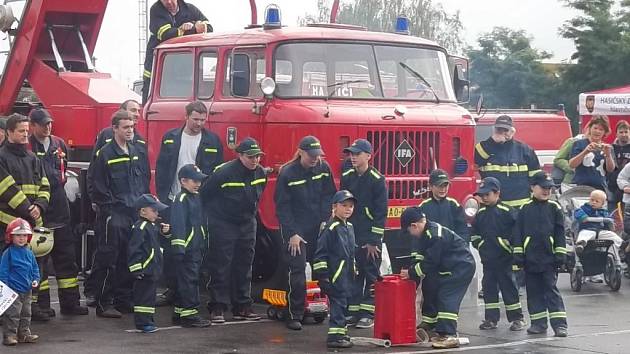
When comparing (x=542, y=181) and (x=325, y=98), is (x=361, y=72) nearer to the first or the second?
(x=325, y=98)

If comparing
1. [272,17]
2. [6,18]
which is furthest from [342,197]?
[6,18]

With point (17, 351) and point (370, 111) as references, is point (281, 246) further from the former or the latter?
point (17, 351)

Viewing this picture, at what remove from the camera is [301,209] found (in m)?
10.7

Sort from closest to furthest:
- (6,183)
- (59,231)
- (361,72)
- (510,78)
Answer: (6,183) < (59,231) < (361,72) < (510,78)

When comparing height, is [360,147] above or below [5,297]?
above

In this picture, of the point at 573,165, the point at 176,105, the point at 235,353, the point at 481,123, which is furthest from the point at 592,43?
the point at 235,353

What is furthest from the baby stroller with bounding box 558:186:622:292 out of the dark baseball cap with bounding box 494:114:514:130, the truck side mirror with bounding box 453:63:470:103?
the truck side mirror with bounding box 453:63:470:103

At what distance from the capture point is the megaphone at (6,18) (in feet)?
49.2

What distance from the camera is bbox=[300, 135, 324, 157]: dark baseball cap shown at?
10.5 metres

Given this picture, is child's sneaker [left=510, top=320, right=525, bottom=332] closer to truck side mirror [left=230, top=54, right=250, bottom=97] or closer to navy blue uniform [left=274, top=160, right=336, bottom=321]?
navy blue uniform [left=274, top=160, right=336, bottom=321]

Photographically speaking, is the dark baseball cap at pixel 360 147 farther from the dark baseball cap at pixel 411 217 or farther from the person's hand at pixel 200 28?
the person's hand at pixel 200 28

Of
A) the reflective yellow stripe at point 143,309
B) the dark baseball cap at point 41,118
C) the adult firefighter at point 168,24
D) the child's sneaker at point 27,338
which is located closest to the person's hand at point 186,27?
the adult firefighter at point 168,24

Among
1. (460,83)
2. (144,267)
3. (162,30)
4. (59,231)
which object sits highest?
(162,30)

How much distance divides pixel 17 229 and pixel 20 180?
0.80 meters
